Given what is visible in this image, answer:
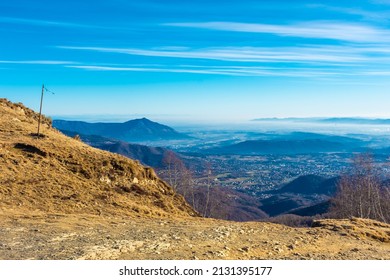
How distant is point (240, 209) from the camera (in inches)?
4109

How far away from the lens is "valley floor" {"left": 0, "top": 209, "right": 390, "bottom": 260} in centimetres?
1316

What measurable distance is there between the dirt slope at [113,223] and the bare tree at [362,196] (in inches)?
856

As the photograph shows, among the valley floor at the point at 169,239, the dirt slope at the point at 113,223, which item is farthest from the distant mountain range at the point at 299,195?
the valley floor at the point at 169,239

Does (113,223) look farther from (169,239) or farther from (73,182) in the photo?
(73,182)

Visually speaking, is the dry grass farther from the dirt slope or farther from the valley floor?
the valley floor

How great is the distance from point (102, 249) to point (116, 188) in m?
11.5

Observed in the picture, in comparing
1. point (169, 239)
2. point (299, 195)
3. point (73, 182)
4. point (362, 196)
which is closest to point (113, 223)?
point (169, 239)

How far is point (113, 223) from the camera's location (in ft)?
58.4

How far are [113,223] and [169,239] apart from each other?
12.4 ft

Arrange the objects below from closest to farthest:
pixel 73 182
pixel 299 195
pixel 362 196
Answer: pixel 73 182 < pixel 362 196 < pixel 299 195

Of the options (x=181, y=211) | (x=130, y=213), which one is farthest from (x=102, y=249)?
(x=181, y=211)

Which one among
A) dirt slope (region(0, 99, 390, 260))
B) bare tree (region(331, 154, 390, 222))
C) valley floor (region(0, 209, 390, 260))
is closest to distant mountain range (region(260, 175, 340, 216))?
bare tree (region(331, 154, 390, 222))

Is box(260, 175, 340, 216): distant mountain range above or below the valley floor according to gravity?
below

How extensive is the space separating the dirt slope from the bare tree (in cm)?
2173
